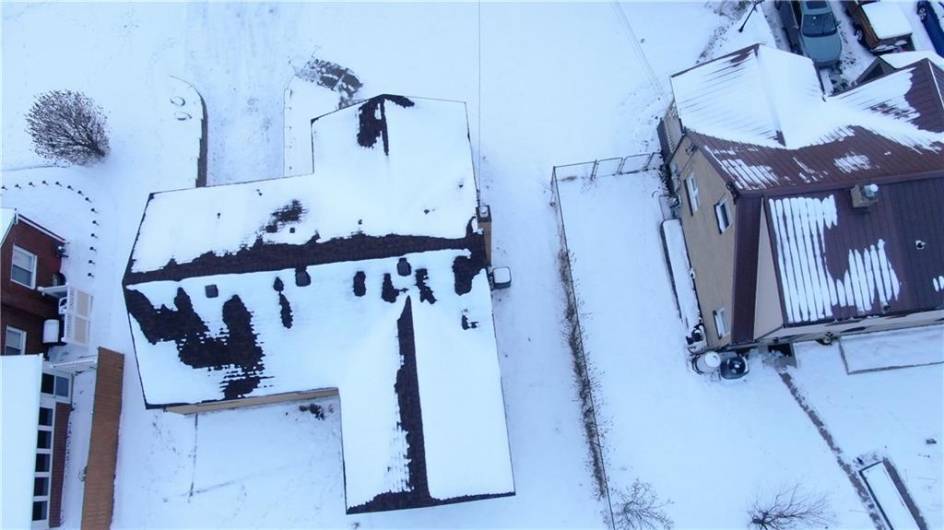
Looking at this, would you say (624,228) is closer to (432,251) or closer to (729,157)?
(729,157)

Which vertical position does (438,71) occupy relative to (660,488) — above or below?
above

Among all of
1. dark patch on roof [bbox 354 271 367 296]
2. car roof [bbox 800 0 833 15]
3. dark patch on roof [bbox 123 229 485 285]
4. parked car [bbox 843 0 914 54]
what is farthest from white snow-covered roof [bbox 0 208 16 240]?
parked car [bbox 843 0 914 54]

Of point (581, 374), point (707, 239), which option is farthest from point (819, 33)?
point (581, 374)

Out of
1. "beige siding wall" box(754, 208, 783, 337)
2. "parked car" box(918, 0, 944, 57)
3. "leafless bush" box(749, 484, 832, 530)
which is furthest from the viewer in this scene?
"parked car" box(918, 0, 944, 57)

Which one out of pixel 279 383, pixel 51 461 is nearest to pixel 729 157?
pixel 279 383

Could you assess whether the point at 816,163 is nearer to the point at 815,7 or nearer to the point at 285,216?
the point at 815,7

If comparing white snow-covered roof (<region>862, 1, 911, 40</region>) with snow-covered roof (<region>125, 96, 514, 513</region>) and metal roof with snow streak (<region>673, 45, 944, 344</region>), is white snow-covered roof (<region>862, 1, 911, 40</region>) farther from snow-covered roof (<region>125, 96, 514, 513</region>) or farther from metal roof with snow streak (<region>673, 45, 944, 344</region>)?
snow-covered roof (<region>125, 96, 514, 513</region>)
